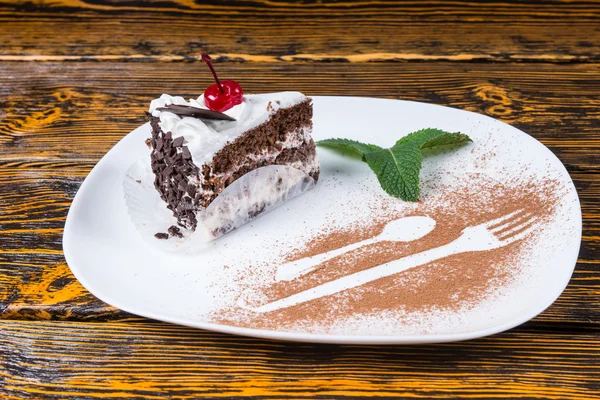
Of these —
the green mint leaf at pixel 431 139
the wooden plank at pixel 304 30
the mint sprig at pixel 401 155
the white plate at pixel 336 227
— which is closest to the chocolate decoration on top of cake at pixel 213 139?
the white plate at pixel 336 227

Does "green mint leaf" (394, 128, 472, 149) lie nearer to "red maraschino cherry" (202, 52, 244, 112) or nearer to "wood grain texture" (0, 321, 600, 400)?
"red maraschino cherry" (202, 52, 244, 112)

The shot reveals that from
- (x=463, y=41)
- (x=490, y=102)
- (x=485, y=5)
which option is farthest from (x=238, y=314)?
(x=485, y=5)

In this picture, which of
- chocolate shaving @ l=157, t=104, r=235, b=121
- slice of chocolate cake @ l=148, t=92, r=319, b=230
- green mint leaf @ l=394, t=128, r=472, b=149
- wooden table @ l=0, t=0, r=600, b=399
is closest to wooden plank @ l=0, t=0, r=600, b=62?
wooden table @ l=0, t=0, r=600, b=399

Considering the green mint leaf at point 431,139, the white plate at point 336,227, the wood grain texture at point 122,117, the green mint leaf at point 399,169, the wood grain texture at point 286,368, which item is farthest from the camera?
the green mint leaf at point 431,139

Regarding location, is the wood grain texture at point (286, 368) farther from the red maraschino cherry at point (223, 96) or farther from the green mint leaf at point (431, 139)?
the green mint leaf at point (431, 139)

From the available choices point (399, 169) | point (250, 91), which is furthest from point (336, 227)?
point (250, 91)

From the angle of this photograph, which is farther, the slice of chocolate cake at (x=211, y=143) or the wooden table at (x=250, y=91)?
the slice of chocolate cake at (x=211, y=143)

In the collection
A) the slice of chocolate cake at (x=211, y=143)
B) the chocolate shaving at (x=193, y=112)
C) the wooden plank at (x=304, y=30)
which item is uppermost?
the wooden plank at (x=304, y=30)
